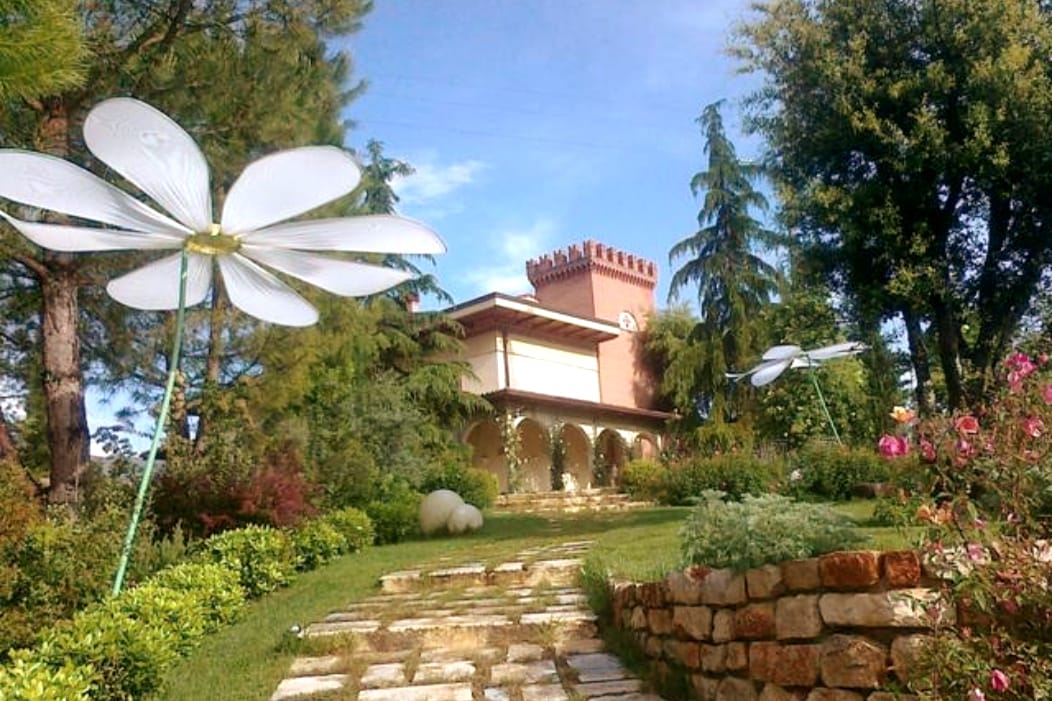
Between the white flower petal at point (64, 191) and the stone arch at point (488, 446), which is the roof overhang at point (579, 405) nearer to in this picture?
the stone arch at point (488, 446)

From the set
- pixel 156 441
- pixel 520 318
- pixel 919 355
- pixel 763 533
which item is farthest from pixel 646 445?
pixel 763 533

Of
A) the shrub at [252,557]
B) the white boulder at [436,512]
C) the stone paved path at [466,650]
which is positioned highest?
the white boulder at [436,512]

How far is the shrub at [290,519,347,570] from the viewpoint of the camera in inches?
359

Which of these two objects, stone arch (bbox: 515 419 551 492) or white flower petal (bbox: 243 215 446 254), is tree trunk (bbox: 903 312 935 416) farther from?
stone arch (bbox: 515 419 551 492)

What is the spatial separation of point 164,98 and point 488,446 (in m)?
14.7

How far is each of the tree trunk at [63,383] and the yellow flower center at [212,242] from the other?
475 cm

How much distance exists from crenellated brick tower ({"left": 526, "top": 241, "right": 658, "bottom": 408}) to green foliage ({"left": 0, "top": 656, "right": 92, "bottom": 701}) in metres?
21.9

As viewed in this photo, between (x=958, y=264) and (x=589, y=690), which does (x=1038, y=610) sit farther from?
(x=958, y=264)

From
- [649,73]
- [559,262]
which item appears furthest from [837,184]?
[559,262]

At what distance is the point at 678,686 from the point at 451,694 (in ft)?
3.52

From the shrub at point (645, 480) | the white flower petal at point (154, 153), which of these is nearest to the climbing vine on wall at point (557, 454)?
the shrub at point (645, 480)

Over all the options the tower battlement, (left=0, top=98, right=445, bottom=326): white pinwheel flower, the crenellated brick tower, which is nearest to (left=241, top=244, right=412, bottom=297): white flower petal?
(left=0, top=98, right=445, bottom=326): white pinwheel flower

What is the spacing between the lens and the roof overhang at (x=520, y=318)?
22.0 meters

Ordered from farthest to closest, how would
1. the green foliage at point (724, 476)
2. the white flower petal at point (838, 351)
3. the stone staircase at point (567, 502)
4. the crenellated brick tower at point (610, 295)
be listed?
the crenellated brick tower at point (610, 295)
the stone staircase at point (567, 502)
the green foliage at point (724, 476)
the white flower petal at point (838, 351)
